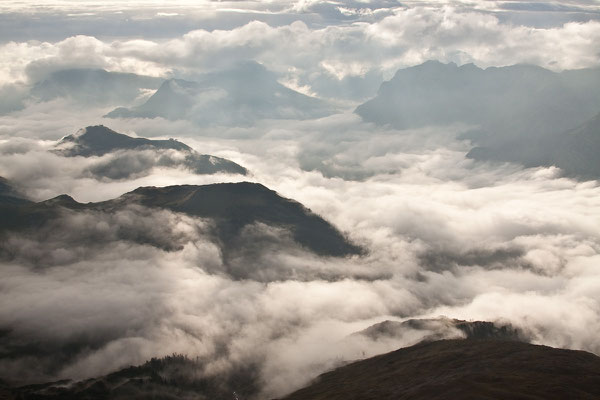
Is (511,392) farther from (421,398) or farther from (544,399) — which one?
(421,398)

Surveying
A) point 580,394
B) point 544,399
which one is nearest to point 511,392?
point 544,399

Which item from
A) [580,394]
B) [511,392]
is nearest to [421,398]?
[511,392]

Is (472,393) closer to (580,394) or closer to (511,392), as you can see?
(511,392)

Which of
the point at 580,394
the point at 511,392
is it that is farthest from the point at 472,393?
the point at 580,394

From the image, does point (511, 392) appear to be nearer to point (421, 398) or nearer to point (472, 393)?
point (472, 393)
